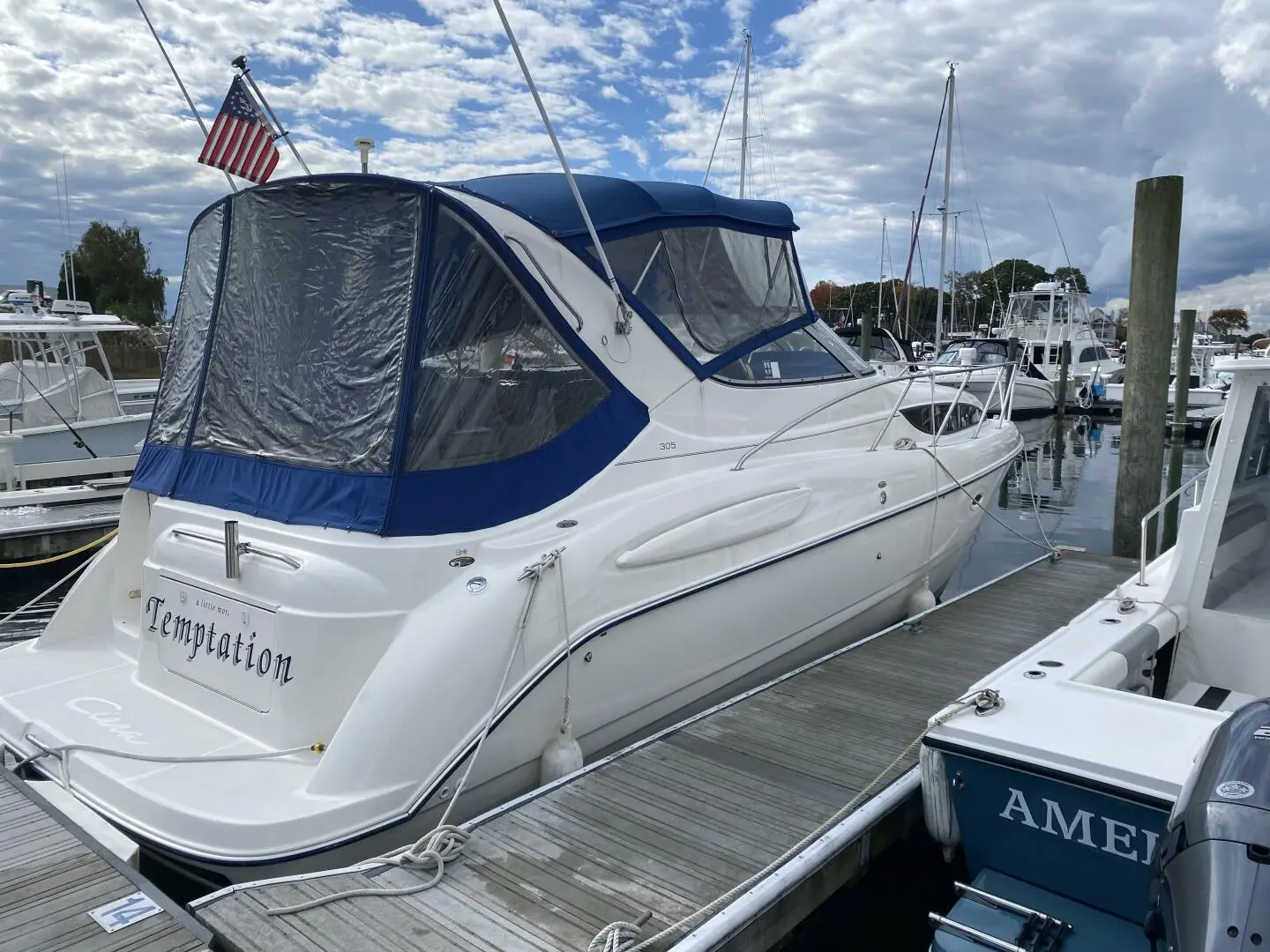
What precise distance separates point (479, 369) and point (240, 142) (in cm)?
193

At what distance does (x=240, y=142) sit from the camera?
15.2ft

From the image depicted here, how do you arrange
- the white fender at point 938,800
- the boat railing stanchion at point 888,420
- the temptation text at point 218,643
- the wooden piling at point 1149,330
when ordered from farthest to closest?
the wooden piling at point 1149,330
the boat railing stanchion at point 888,420
the temptation text at point 218,643
the white fender at point 938,800

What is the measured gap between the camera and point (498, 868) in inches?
→ 118

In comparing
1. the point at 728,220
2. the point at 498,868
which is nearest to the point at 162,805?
the point at 498,868

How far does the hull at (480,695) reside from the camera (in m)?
3.11

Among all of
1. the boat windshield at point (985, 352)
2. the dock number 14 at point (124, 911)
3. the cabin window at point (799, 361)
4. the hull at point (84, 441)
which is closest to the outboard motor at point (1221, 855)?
the dock number 14 at point (124, 911)

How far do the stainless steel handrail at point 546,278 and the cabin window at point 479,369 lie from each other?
0.14 metres

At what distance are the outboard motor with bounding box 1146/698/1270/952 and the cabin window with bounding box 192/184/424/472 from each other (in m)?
2.82

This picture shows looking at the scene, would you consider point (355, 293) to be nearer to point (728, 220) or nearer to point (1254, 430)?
point (728, 220)

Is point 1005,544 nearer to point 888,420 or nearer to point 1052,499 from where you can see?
point 1052,499

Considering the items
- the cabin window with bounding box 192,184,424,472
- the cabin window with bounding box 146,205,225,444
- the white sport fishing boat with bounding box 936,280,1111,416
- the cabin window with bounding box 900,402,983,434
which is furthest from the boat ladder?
the white sport fishing boat with bounding box 936,280,1111,416

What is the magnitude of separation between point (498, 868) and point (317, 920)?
57 cm

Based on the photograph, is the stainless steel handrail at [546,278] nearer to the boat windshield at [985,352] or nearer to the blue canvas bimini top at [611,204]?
the blue canvas bimini top at [611,204]

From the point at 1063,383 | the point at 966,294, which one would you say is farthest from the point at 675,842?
the point at 966,294
